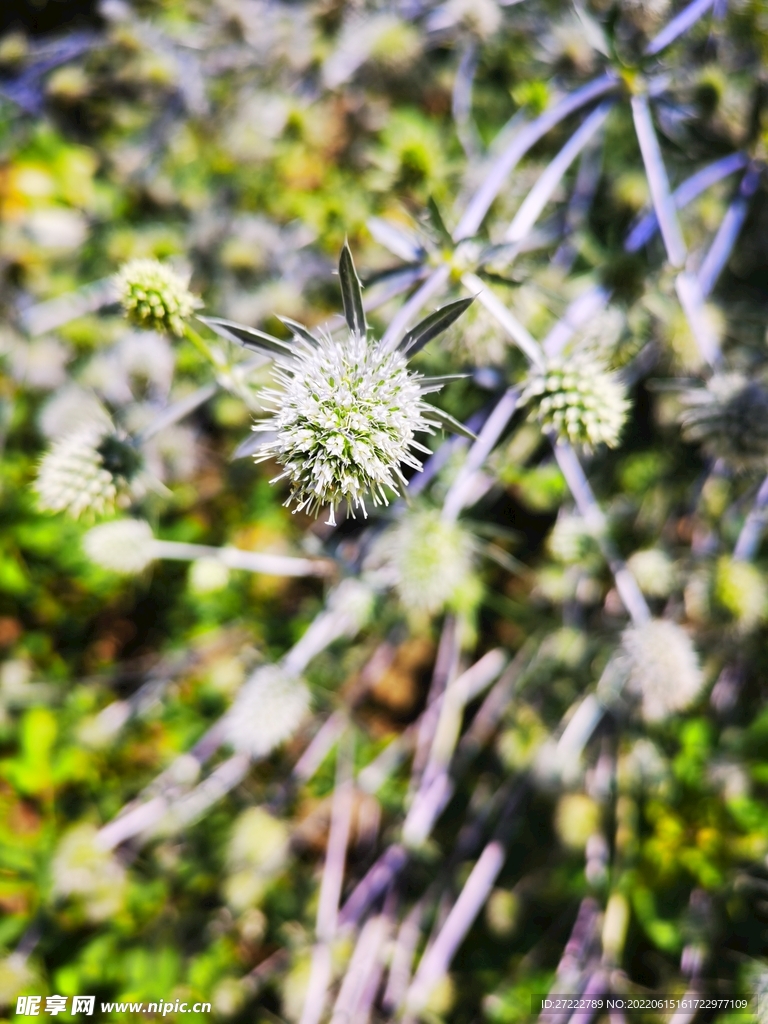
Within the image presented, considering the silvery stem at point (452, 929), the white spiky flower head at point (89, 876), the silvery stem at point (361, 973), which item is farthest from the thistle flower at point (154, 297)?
the silvery stem at point (361, 973)

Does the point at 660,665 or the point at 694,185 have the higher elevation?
the point at 694,185

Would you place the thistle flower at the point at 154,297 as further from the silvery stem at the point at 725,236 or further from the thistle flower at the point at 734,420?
the silvery stem at the point at 725,236

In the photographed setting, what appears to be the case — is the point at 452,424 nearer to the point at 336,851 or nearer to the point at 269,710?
the point at 269,710

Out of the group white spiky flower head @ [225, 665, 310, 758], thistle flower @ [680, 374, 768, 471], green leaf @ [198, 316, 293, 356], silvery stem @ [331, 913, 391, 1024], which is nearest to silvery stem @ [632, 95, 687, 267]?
thistle flower @ [680, 374, 768, 471]

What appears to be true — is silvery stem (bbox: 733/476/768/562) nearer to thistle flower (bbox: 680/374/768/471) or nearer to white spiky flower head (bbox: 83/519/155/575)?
thistle flower (bbox: 680/374/768/471)

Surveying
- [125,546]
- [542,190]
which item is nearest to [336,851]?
[125,546]
